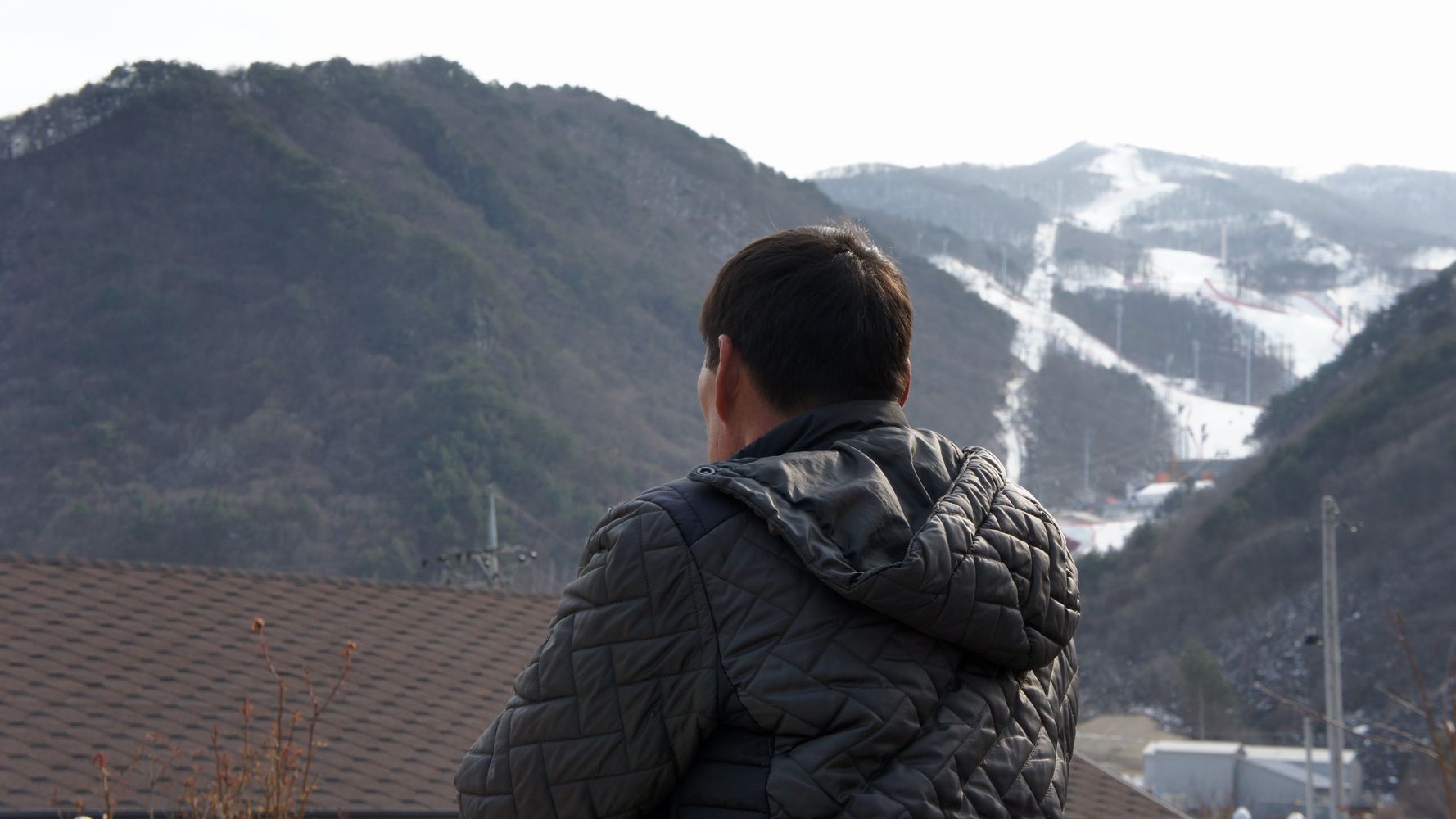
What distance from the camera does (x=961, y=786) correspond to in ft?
3.90

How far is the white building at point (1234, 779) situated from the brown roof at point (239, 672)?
15.1 meters

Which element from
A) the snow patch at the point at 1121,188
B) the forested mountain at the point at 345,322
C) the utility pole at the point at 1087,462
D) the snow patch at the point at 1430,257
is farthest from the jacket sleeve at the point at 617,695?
the snow patch at the point at 1121,188

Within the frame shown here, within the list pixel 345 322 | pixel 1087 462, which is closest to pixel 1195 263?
pixel 1087 462

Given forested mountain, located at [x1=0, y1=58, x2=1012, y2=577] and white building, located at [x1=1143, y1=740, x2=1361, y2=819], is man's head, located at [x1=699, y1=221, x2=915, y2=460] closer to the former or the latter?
white building, located at [x1=1143, y1=740, x2=1361, y2=819]

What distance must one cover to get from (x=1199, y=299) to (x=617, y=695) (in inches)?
3921

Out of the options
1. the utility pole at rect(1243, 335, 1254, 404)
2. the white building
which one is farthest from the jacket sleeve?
the utility pole at rect(1243, 335, 1254, 404)

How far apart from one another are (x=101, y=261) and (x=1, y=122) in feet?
36.6

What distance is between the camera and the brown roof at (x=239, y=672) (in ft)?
21.1

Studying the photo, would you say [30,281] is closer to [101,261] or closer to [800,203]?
[101,261]

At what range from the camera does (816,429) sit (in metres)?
1.33

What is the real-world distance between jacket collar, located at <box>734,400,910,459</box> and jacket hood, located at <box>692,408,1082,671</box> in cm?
1

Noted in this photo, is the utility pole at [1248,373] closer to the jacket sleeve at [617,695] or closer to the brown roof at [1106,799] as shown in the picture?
the brown roof at [1106,799]

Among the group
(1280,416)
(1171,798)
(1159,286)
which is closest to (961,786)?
(1171,798)

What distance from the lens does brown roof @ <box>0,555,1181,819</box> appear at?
21.1 ft
